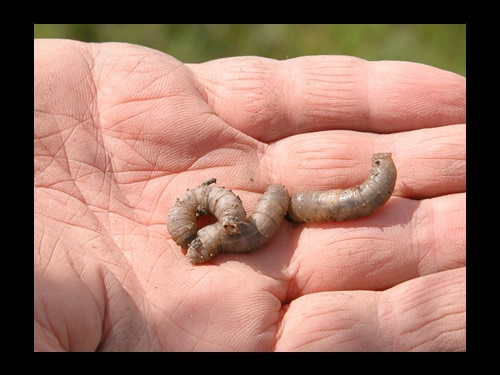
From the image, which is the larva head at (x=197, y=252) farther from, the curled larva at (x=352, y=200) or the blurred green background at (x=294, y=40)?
the blurred green background at (x=294, y=40)

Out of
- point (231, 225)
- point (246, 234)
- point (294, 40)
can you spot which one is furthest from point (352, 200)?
point (294, 40)

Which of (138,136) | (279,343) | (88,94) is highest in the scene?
(88,94)

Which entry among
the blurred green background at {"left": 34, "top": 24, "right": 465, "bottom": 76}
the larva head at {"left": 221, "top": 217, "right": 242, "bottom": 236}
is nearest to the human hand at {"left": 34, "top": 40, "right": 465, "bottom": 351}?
the larva head at {"left": 221, "top": 217, "right": 242, "bottom": 236}

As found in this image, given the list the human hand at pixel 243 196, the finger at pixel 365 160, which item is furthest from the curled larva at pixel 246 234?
the finger at pixel 365 160

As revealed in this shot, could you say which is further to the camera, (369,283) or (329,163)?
(329,163)

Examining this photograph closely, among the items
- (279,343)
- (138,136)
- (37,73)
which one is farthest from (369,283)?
(37,73)

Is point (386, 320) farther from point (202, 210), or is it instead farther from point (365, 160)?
point (202, 210)

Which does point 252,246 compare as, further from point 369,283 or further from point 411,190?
point 411,190

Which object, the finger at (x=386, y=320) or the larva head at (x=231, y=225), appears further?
the larva head at (x=231, y=225)
